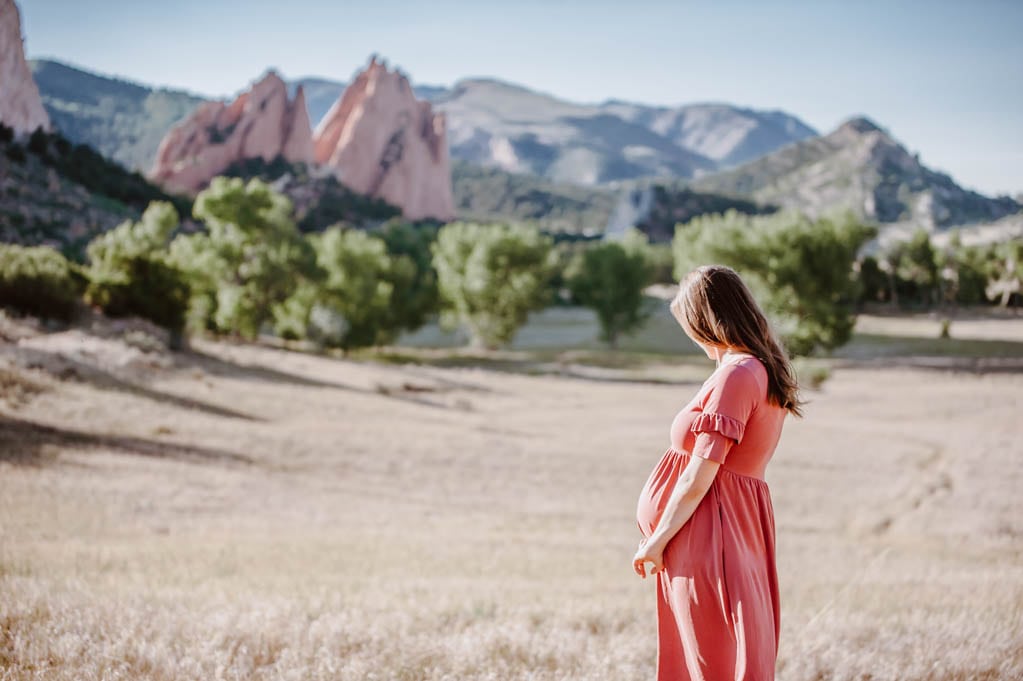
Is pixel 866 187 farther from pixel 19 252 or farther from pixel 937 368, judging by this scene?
pixel 19 252

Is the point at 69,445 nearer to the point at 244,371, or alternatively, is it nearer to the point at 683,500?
the point at 683,500

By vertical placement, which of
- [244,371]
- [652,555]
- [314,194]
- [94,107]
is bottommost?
[244,371]

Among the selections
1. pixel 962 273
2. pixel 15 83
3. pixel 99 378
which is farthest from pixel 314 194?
pixel 15 83

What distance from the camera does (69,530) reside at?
8562mm

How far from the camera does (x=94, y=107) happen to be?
55.9ft

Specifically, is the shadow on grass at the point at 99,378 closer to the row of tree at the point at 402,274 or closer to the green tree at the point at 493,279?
the row of tree at the point at 402,274

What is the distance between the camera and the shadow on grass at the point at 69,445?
11734 mm

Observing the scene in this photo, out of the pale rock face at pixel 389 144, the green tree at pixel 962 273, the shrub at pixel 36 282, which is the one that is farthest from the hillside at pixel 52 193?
the pale rock face at pixel 389 144

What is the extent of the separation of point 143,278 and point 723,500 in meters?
33.6

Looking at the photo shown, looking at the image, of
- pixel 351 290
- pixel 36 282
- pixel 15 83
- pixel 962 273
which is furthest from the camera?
pixel 962 273

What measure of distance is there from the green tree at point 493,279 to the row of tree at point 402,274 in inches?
4.6

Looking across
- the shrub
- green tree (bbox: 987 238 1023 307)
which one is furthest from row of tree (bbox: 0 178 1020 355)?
green tree (bbox: 987 238 1023 307)

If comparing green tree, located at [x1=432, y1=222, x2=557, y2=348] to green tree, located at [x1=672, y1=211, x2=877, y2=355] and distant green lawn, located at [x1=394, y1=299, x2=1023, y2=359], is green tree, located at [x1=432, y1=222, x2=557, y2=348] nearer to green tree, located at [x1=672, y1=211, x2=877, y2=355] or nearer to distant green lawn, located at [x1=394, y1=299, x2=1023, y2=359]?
distant green lawn, located at [x1=394, y1=299, x2=1023, y2=359]

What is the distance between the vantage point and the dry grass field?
446 centimetres
